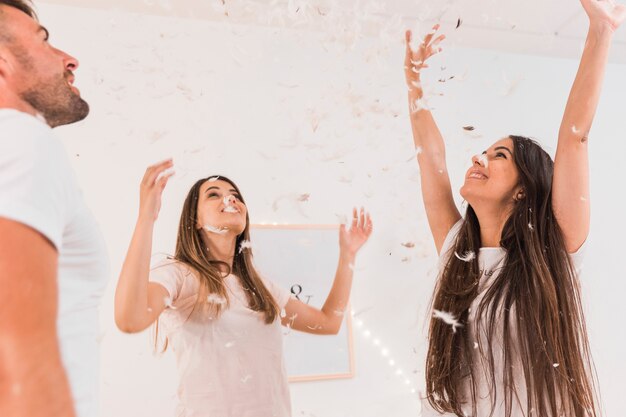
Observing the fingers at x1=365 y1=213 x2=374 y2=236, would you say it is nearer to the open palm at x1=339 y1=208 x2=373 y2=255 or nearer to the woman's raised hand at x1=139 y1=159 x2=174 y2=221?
the open palm at x1=339 y1=208 x2=373 y2=255

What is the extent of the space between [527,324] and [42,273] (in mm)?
1060

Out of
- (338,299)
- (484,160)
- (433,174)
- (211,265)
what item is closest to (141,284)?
(211,265)

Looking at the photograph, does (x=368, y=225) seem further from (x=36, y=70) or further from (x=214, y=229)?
(x=36, y=70)

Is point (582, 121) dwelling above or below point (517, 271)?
above

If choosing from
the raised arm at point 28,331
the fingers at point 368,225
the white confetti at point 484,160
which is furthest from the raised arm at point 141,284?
the white confetti at point 484,160

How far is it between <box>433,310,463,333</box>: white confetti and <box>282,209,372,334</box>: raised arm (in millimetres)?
246

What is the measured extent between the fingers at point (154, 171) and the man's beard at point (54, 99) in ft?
0.78

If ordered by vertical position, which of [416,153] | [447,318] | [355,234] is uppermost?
[416,153]

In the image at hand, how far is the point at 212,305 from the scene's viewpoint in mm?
1331

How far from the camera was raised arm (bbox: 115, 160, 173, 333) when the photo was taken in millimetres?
1229

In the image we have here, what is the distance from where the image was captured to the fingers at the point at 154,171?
1343mm

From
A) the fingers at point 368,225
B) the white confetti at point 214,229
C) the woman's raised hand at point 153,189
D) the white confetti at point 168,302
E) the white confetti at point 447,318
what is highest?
the woman's raised hand at point 153,189

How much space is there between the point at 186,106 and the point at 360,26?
619mm

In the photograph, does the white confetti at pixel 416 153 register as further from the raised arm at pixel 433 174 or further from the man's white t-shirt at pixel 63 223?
the man's white t-shirt at pixel 63 223
